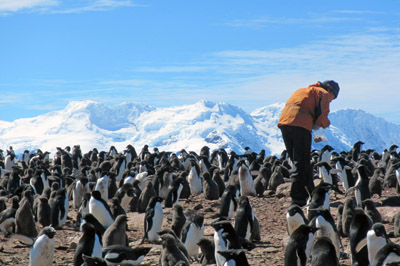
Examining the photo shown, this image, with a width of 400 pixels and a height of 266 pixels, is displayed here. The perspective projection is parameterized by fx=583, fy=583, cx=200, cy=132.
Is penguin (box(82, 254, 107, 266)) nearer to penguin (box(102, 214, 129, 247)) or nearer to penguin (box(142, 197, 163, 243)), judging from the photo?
penguin (box(102, 214, 129, 247))

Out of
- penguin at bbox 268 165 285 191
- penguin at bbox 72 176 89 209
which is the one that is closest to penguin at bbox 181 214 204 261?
penguin at bbox 72 176 89 209

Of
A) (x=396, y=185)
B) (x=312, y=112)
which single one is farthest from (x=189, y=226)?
(x=396, y=185)

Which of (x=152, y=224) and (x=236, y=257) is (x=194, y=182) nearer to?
(x=152, y=224)

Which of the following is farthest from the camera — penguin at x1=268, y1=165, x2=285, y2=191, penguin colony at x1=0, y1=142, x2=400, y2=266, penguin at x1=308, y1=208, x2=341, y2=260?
penguin at x1=268, y1=165, x2=285, y2=191

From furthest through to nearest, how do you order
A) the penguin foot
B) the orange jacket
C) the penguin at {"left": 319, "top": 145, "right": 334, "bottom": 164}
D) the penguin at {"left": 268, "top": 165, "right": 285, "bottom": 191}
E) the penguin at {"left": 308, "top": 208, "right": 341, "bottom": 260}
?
the penguin at {"left": 319, "top": 145, "right": 334, "bottom": 164} < the penguin at {"left": 268, "top": 165, "right": 285, "bottom": 191} < the orange jacket < the penguin foot < the penguin at {"left": 308, "top": 208, "right": 341, "bottom": 260}

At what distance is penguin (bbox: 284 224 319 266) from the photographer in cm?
666

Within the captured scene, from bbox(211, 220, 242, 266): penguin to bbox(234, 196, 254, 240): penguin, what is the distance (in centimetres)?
123

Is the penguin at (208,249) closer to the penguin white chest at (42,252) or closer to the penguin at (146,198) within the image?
the penguin white chest at (42,252)

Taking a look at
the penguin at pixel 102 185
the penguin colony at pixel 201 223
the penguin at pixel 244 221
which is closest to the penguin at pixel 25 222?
the penguin colony at pixel 201 223

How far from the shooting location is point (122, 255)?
715 centimetres

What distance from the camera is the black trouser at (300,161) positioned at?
10.5 metres

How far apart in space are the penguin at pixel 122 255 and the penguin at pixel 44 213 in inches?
173

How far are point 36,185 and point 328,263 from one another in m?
11.1

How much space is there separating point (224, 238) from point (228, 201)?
3.69m
